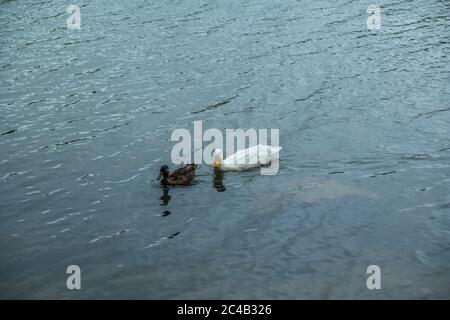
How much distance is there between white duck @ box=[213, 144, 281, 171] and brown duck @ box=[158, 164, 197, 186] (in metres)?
1.20

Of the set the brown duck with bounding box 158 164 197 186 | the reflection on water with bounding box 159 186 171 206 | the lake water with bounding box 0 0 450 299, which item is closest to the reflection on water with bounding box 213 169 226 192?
the lake water with bounding box 0 0 450 299

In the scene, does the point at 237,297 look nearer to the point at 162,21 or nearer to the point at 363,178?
the point at 363,178

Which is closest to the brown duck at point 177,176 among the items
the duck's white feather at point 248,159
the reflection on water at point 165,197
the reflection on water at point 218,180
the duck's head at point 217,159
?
the reflection on water at point 165,197

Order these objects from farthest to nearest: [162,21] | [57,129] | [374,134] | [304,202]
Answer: [162,21] < [57,129] < [374,134] < [304,202]

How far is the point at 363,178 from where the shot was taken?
18047mm

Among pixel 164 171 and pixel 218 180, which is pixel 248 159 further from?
pixel 164 171

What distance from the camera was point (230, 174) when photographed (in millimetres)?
18859

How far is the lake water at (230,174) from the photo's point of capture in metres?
13.9

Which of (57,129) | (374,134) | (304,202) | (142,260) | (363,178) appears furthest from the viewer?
(57,129)

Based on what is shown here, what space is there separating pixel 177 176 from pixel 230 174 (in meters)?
2.04

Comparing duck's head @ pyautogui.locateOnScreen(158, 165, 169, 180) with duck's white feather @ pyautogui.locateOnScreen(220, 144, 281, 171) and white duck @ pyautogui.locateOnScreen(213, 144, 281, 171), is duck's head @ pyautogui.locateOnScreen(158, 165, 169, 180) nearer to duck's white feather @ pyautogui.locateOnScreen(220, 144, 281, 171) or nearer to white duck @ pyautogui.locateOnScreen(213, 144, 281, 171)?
white duck @ pyautogui.locateOnScreen(213, 144, 281, 171)
